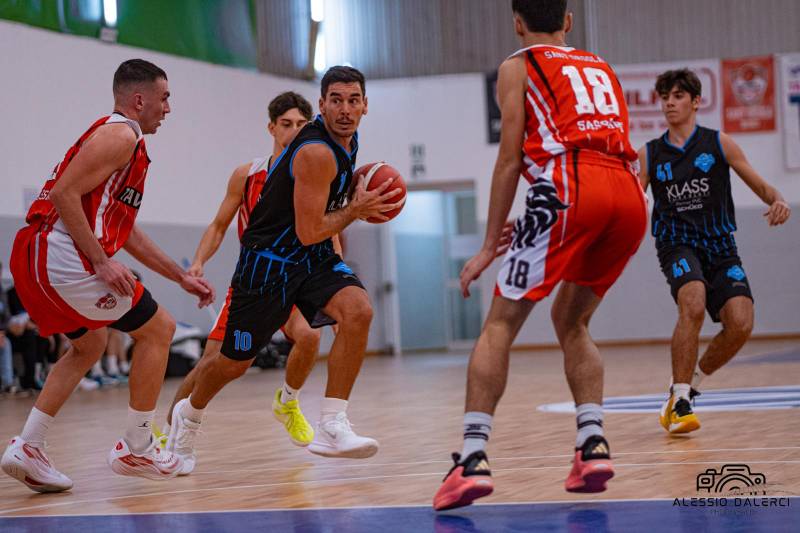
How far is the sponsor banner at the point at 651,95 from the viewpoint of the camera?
16.3 meters

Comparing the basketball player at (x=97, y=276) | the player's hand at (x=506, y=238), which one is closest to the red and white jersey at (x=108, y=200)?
the basketball player at (x=97, y=276)

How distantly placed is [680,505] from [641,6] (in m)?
14.1

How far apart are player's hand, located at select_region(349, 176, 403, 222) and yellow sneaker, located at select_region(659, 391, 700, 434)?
194 cm

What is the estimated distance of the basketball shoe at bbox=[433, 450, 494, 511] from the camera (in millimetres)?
3266

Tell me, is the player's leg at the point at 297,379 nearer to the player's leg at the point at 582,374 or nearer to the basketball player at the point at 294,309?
the basketball player at the point at 294,309

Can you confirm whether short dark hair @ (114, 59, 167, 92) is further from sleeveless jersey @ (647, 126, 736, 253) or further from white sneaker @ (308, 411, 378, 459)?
sleeveless jersey @ (647, 126, 736, 253)

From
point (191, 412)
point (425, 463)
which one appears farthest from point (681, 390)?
point (191, 412)

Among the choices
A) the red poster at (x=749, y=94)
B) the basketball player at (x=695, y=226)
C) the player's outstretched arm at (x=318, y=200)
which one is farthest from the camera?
the red poster at (x=749, y=94)

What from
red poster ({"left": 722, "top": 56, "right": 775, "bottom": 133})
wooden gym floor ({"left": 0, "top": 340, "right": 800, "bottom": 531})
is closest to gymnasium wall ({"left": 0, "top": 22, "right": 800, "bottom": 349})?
red poster ({"left": 722, "top": 56, "right": 775, "bottom": 133})

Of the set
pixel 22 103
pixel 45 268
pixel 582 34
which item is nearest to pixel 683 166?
pixel 45 268

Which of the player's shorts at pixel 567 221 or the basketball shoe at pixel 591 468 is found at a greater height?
the player's shorts at pixel 567 221

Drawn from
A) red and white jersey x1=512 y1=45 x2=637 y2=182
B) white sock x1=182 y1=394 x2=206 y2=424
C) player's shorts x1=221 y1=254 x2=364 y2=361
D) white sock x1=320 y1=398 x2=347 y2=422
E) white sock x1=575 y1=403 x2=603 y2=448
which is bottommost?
white sock x1=182 y1=394 x2=206 y2=424

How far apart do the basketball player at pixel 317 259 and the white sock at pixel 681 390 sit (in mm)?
1874

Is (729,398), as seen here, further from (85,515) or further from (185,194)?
(185,194)
